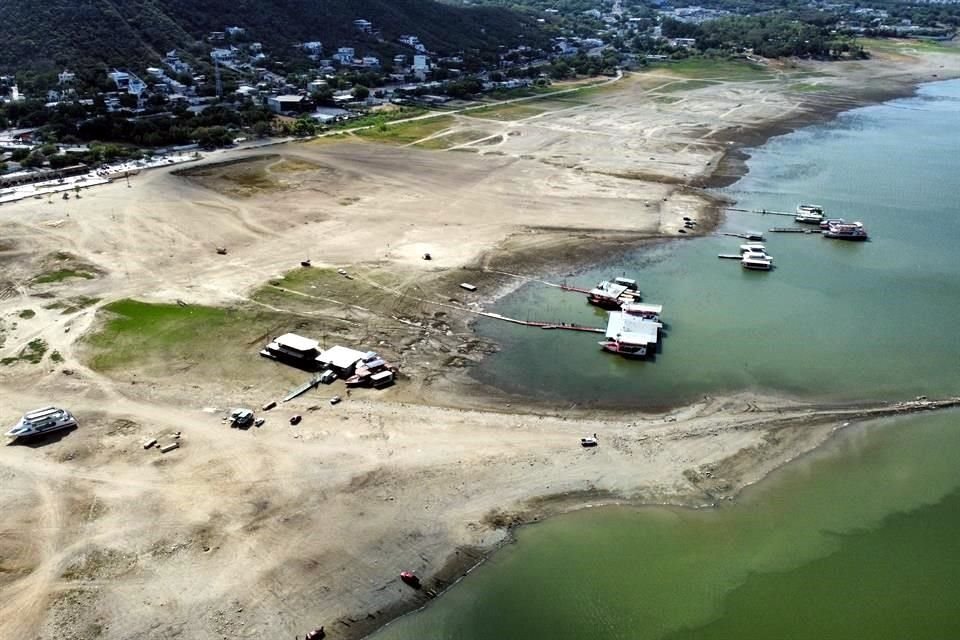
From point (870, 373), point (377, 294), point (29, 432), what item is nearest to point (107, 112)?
point (377, 294)

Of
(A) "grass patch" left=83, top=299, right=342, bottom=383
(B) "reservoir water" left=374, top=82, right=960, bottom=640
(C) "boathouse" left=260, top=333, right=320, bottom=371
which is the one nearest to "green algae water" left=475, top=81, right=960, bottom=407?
(B) "reservoir water" left=374, top=82, right=960, bottom=640

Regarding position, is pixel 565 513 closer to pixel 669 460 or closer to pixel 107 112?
pixel 669 460

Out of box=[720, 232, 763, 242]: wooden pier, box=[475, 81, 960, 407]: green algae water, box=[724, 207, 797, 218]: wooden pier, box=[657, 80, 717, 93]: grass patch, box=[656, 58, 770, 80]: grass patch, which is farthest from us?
box=[656, 58, 770, 80]: grass patch

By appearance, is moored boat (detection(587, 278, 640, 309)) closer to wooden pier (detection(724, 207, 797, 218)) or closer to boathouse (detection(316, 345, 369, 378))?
boathouse (detection(316, 345, 369, 378))

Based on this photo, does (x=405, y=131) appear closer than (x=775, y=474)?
No

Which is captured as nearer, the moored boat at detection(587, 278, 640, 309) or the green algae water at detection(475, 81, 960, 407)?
the green algae water at detection(475, 81, 960, 407)

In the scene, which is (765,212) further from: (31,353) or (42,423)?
(42,423)

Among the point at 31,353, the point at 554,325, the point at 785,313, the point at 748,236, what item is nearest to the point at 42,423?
the point at 31,353
